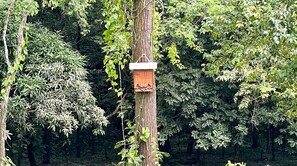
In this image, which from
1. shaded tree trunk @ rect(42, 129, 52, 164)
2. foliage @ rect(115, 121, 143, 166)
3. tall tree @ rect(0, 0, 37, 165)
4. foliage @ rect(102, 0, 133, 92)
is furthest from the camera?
shaded tree trunk @ rect(42, 129, 52, 164)

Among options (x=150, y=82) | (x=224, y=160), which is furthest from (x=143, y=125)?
(x=224, y=160)

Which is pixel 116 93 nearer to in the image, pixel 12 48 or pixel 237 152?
pixel 12 48

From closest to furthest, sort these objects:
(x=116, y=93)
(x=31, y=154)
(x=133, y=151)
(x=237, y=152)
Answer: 1. (x=133, y=151)
2. (x=116, y=93)
3. (x=31, y=154)
4. (x=237, y=152)

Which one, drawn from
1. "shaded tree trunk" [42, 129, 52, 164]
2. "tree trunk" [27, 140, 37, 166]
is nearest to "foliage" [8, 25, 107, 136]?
"tree trunk" [27, 140, 37, 166]

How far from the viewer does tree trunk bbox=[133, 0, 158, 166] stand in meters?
2.78

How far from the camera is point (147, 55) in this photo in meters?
2.80

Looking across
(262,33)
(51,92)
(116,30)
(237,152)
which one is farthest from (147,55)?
(237,152)

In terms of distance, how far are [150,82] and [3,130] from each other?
286 cm

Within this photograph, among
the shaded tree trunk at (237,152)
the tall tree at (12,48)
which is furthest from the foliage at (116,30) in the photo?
the shaded tree trunk at (237,152)

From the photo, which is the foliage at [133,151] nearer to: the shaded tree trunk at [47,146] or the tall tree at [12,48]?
the tall tree at [12,48]

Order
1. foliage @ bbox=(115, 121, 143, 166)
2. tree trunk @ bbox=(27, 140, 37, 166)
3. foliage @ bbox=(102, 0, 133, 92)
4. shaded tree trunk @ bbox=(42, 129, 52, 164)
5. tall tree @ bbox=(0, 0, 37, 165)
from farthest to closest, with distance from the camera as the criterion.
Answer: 1. shaded tree trunk @ bbox=(42, 129, 52, 164)
2. tree trunk @ bbox=(27, 140, 37, 166)
3. tall tree @ bbox=(0, 0, 37, 165)
4. foliage @ bbox=(115, 121, 143, 166)
5. foliage @ bbox=(102, 0, 133, 92)

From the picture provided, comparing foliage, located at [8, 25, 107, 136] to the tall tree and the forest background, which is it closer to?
the forest background

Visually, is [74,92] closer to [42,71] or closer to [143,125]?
[42,71]

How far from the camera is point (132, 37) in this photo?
281 cm
